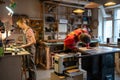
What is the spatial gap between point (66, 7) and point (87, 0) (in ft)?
3.37

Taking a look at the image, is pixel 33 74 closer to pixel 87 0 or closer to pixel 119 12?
pixel 87 0

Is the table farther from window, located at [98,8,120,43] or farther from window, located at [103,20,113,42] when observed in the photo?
window, located at [103,20,113,42]

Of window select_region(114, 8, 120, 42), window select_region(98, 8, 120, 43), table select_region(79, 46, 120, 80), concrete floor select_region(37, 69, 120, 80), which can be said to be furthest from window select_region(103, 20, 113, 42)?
table select_region(79, 46, 120, 80)

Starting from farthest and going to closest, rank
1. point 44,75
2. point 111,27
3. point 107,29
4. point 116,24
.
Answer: point 107,29
point 111,27
point 116,24
point 44,75

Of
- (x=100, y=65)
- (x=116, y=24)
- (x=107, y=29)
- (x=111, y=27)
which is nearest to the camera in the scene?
(x=100, y=65)

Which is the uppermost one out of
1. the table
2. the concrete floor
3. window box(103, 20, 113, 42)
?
window box(103, 20, 113, 42)

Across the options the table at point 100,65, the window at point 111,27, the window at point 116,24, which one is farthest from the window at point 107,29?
the table at point 100,65

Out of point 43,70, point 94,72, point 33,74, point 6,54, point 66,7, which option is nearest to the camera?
point 6,54

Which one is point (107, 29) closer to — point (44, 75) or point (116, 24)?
point (116, 24)

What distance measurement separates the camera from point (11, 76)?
3.04 metres

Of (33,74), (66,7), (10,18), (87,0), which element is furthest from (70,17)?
(33,74)

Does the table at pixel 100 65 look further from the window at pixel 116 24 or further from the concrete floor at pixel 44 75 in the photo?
the window at pixel 116 24

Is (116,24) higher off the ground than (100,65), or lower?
higher

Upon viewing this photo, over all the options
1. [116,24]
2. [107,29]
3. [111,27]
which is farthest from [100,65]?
[107,29]
